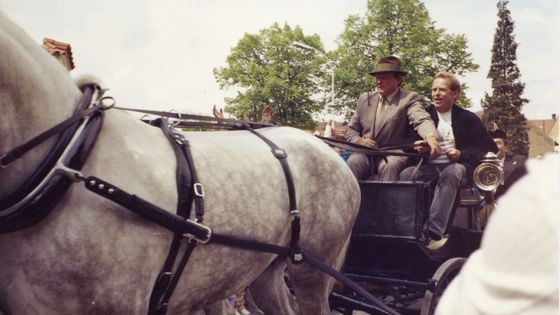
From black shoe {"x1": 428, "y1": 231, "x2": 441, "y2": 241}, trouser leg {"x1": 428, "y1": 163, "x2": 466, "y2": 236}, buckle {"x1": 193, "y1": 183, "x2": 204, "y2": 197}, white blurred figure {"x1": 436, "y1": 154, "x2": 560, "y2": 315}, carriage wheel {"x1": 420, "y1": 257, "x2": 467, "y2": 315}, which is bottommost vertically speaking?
carriage wheel {"x1": 420, "y1": 257, "x2": 467, "y2": 315}

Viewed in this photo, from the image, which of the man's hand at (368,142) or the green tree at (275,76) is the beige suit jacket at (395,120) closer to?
the man's hand at (368,142)

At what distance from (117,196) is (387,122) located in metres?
2.84

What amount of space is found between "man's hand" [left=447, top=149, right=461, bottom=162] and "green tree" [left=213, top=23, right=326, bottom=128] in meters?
23.6

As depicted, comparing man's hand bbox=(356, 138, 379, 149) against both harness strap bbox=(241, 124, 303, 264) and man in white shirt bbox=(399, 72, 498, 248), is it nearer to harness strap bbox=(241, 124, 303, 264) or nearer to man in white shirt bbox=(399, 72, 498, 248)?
man in white shirt bbox=(399, 72, 498, 248)

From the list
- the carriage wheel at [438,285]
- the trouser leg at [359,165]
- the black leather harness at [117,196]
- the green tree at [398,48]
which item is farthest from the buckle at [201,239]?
the green tree at [398,48]

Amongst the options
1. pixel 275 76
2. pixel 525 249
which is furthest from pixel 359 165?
pixel 275 76

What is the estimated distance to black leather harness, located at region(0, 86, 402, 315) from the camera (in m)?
1.99

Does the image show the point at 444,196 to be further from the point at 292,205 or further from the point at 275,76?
the point at 275,76

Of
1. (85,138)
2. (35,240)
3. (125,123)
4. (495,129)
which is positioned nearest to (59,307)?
(35,240)

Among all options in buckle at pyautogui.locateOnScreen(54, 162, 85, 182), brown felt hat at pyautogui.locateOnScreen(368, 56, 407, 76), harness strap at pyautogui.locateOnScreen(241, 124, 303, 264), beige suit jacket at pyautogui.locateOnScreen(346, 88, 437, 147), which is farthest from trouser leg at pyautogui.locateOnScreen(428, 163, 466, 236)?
buckle at pyautogui.locateOnScreen(54, 162, 85, 182)

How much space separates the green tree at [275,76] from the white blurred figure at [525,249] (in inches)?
1080

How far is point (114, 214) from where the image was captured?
219 cm

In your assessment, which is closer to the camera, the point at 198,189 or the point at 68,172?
the point at 68,172

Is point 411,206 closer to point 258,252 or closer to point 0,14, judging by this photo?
point 258,252
